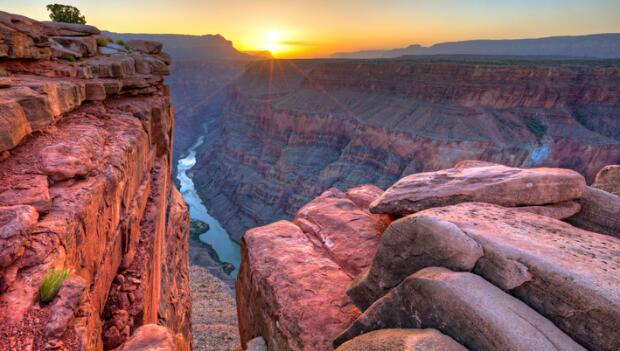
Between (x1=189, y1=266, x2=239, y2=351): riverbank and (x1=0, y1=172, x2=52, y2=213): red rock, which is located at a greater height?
(x1=0, y1=172, x2=52, y2=213): red rock

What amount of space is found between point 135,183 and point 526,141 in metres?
41.4

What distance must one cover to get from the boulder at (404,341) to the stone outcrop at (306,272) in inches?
46.9

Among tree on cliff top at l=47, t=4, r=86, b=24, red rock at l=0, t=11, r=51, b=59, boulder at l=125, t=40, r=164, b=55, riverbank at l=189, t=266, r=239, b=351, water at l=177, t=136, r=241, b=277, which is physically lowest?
water at l=177, t=136, r=241, b=277

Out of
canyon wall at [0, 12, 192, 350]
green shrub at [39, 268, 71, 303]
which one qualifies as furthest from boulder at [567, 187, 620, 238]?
green shrub at [39, 268, 71, 303]

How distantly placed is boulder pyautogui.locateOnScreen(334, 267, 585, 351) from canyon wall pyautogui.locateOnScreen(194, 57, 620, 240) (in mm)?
33398

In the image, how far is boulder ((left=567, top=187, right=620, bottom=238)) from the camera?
5895 millimetres

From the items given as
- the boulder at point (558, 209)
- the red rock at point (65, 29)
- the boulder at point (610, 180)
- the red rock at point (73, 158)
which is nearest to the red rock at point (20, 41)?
the red rock at point (65, 29)

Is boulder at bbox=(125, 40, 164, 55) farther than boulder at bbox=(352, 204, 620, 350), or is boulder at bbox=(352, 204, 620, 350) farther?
boulder at bbox=(125, 40, 164, 55)

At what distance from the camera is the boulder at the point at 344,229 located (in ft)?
21.7

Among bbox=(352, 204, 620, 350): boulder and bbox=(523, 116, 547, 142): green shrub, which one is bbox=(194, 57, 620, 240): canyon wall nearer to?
bbox=(523, 116, 547, 142): green shrub

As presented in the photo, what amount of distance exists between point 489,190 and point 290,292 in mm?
4210

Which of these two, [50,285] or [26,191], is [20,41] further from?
[50,285]

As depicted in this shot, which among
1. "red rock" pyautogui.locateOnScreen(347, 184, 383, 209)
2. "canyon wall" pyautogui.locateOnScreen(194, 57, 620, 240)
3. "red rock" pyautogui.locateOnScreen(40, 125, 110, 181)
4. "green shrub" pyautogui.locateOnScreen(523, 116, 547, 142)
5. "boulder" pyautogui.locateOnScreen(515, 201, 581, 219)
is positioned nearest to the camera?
"red rock" pyautogui.locateOnScreen(40, 125, 110, 181)

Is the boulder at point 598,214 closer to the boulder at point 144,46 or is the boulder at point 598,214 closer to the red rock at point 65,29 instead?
the red rock at point 65,29
